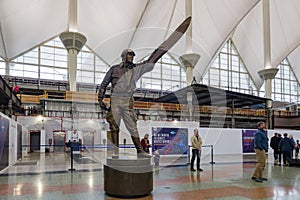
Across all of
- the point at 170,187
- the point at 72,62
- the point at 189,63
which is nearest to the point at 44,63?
the point at 72,62

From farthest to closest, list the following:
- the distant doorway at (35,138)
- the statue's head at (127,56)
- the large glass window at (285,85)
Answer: the large glass window at (285,85)
the distant doorway at (35,138)
the statue's head at (127,56)

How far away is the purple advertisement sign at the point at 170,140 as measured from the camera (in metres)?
14.1

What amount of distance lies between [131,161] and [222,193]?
6.94ft

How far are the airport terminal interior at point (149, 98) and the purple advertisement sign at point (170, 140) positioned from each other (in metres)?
0.06

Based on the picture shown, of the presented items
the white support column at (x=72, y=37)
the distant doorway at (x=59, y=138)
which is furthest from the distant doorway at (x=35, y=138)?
the white support column at (x=72, y=37)

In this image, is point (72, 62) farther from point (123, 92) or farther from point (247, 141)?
point (123, 92)

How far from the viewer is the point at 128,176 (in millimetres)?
5301

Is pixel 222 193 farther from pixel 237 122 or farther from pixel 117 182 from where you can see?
pixel 237 122

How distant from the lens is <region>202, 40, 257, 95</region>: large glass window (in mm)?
39031

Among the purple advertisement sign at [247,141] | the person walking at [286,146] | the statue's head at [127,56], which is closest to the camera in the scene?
the statue's head at [127,56]

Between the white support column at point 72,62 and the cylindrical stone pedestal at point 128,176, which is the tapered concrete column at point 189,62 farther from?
the cylindrical stone pedestal at point 128,176

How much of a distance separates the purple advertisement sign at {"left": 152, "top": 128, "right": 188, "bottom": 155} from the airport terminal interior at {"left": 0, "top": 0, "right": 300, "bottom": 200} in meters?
0.06

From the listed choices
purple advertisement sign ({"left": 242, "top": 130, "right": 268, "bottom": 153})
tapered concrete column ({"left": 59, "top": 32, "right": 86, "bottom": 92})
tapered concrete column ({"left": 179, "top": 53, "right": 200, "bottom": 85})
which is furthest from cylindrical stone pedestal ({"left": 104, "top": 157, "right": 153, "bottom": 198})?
tapered concrete column ({"left": 59, "top": 32, "right": 86, "bottom": 92})

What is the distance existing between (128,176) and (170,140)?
9171 mm
